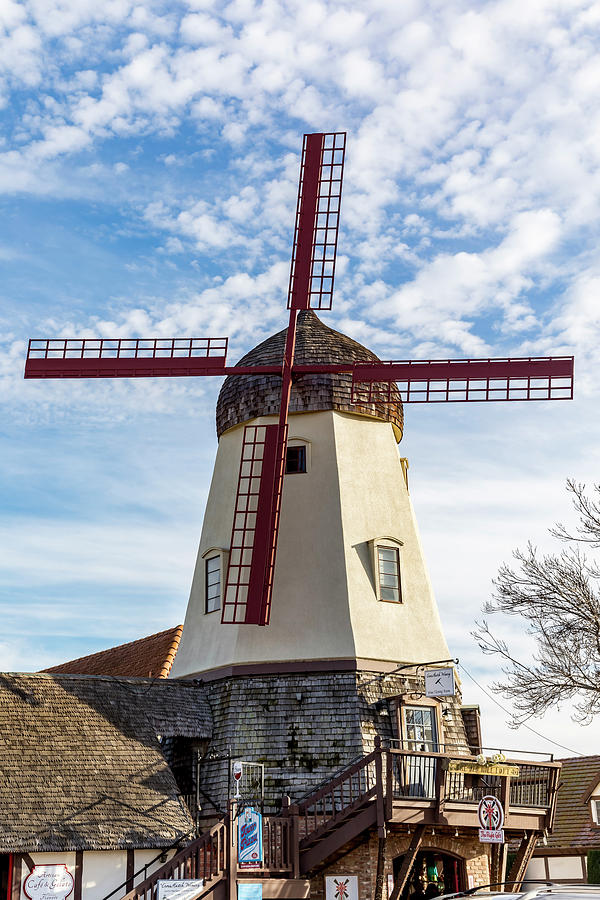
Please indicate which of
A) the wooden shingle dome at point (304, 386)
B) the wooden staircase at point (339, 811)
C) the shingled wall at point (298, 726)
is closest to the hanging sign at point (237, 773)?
the shingled wall at point (298, 726)

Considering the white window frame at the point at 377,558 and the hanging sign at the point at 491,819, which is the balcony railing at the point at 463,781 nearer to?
the hanging sign at the point at 491,819

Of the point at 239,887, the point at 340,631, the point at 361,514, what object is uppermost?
the point at 361,514

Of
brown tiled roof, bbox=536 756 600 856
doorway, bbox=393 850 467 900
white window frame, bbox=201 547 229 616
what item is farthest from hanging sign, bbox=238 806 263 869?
brown tiled roof, bbox=536 756 600 856

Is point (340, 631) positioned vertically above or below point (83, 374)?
below

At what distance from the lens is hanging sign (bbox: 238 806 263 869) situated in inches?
596

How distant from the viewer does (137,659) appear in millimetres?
24781

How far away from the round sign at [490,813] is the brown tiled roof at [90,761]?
444cm

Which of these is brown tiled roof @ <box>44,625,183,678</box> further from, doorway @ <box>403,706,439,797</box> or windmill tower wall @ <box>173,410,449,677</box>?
doorway @ <box>403,706,439,797</box>

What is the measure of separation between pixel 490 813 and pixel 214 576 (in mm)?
6542

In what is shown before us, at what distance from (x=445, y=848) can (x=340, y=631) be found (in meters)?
3.85

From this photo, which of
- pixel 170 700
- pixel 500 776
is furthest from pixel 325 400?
pixel 500 776

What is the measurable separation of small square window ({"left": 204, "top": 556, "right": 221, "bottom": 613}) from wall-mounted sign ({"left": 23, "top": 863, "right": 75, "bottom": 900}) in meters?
5.76

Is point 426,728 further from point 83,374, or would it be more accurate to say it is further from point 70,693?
point 83,374

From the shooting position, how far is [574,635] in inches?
794
